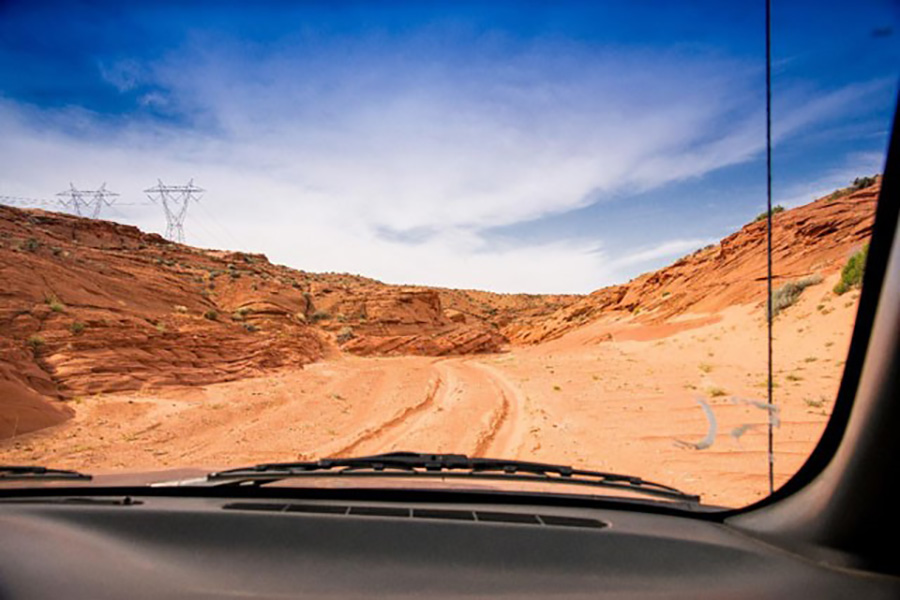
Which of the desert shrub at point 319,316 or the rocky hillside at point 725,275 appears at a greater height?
the rocky hillside at point 725,275

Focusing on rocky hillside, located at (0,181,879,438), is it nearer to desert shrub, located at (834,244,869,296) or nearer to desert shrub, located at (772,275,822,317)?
desert shrub, located at (834,244,869,296)

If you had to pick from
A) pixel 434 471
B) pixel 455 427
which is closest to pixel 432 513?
pixel 434 471

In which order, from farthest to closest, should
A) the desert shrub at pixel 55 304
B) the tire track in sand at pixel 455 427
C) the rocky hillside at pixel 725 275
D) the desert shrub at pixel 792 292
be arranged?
1. the rocky hillside at pixel 725 275
2. the desert shrub at pixel 792 292
3. the desert shrub at pixel 55 304
4. the tire track in sand at pixel 455 427

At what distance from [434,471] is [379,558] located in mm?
1117

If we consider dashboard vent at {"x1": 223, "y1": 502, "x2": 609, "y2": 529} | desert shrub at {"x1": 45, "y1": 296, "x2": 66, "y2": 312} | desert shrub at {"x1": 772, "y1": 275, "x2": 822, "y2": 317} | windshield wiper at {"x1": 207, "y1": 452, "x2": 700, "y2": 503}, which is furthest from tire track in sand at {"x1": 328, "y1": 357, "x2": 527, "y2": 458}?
desert shrub at {"x1": 45, "y1": 296, "x2": 66, "y2": 312}

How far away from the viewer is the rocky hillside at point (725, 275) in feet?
78.3

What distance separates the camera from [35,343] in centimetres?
1405

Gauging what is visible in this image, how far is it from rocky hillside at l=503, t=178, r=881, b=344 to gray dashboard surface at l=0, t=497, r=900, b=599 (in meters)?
19.9

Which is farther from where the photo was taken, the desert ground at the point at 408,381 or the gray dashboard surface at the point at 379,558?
the desert ground at the point at 408,381

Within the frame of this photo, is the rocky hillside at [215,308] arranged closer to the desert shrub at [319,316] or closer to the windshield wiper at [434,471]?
the desert shrub at [319,316]

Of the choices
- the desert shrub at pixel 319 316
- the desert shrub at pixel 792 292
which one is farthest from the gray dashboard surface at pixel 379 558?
the desert shrub at pixel 319 316

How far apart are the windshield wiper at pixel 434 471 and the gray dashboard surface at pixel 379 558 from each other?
0.44m

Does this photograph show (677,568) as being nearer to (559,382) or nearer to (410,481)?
(410,481)

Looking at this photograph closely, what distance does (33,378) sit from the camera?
11.8m
